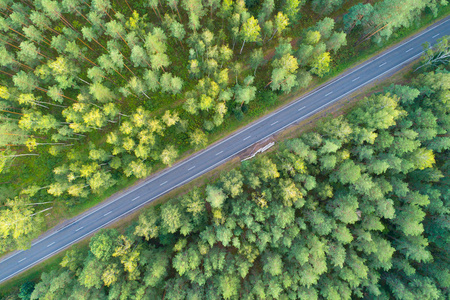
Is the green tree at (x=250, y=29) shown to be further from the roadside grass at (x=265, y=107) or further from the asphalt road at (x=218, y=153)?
the asphalt road at (x=218, y=153)

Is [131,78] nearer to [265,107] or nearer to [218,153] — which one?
[218,153]

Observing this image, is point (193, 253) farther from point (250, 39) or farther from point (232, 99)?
point (250, 39)

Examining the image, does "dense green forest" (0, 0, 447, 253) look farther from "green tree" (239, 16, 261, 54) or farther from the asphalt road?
the asphalt road

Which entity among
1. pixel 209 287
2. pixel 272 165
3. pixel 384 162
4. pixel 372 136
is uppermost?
pixel 272 165

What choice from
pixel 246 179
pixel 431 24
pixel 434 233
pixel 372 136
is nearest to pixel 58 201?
pixel 246 179

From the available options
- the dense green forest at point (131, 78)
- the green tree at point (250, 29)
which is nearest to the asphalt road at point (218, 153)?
the dense green forest at point (131, 78)

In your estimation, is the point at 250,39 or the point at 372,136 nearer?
the point at 372,136
